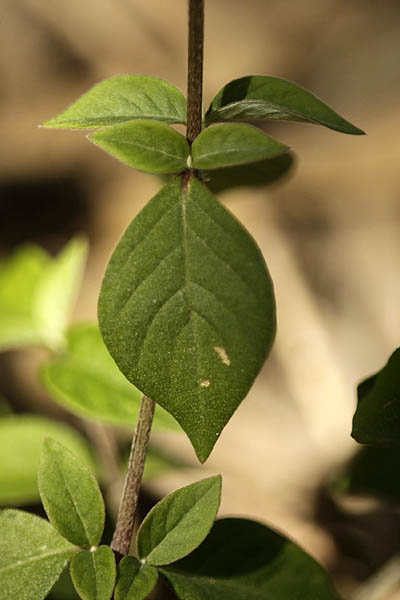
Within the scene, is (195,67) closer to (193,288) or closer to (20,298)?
(193,288)

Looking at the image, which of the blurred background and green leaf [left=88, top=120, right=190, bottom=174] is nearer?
green leaf [left=88, top=120, right=190, bottom=174]

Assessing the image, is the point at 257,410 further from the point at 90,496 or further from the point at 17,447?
the point at 90,496

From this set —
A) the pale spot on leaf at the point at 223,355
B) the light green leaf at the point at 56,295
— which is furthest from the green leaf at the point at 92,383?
the pale spot on leaf at the point at 223,355

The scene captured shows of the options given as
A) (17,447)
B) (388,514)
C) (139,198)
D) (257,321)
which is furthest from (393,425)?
(139,198)

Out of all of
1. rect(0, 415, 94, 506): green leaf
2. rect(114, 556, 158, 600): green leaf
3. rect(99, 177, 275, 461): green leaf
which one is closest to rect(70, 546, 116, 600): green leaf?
rect(114, 556, 158, 600): green leaf

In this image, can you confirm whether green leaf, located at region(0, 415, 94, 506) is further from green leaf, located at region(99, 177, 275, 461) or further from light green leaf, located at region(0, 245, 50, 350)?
green leaf, located at region(99, 177, 275, 461)

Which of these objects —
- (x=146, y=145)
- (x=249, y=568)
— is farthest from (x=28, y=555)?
(x=146, y=145)

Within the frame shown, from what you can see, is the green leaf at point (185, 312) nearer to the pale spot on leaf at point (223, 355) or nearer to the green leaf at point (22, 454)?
the pale spot on leaf at point (223, 355)
